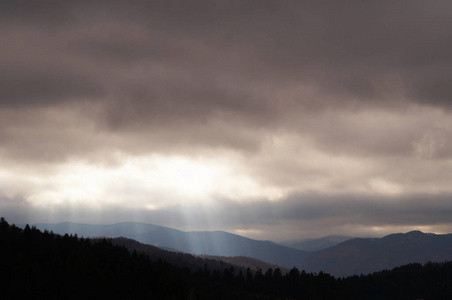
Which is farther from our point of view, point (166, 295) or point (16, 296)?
point (166, 295)

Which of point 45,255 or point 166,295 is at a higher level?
point 45,255

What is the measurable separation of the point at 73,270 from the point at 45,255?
1715cm

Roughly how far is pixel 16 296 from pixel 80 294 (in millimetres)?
20972

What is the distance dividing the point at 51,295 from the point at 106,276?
26.8m

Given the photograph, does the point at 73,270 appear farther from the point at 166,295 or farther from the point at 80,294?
the point at 166,295

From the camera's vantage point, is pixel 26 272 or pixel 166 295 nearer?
pixel 26 272

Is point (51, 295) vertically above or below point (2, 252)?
below

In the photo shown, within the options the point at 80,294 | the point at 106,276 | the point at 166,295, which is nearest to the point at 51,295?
the point at 80,294

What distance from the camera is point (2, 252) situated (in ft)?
638

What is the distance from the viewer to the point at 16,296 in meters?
173

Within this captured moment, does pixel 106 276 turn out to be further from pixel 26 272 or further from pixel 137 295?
pixel 26 272

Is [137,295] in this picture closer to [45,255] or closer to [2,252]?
[45,255]

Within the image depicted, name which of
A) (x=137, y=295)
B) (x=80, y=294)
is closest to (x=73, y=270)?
(x=80, y=294)

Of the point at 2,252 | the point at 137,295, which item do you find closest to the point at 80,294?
the point at 137,295
